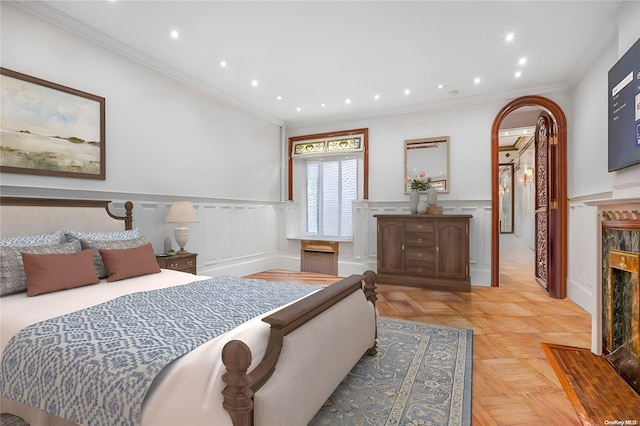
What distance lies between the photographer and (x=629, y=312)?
2.16m

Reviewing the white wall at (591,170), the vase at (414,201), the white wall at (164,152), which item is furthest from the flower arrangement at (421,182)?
the white wall at (164,152)

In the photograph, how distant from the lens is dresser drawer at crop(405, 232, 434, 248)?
4.84 m

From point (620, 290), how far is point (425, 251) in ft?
8.63

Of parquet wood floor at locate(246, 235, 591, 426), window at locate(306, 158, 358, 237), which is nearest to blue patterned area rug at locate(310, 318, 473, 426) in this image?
parquet wood floor at locate(246, 235, 591, 426)

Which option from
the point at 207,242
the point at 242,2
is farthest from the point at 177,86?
the point at 207,242

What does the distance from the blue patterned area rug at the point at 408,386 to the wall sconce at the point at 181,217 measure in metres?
2.50

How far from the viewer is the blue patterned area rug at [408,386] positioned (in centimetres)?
176

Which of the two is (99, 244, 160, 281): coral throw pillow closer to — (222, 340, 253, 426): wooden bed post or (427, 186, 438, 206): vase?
(222, 340, 253, 426): wooden bed post

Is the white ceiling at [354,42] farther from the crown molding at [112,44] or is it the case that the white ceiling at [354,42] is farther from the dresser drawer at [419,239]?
the dresser drawer at [419,239]

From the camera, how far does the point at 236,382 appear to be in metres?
1.13

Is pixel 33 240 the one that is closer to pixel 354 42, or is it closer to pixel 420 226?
pixel 354 42

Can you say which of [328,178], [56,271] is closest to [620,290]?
[56,271]

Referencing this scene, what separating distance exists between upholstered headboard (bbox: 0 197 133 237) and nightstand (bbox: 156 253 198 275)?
1.69 ft

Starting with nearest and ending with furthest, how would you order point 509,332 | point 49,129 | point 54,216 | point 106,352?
point 106,352
point 54,216
point 49,129
point 509,332
